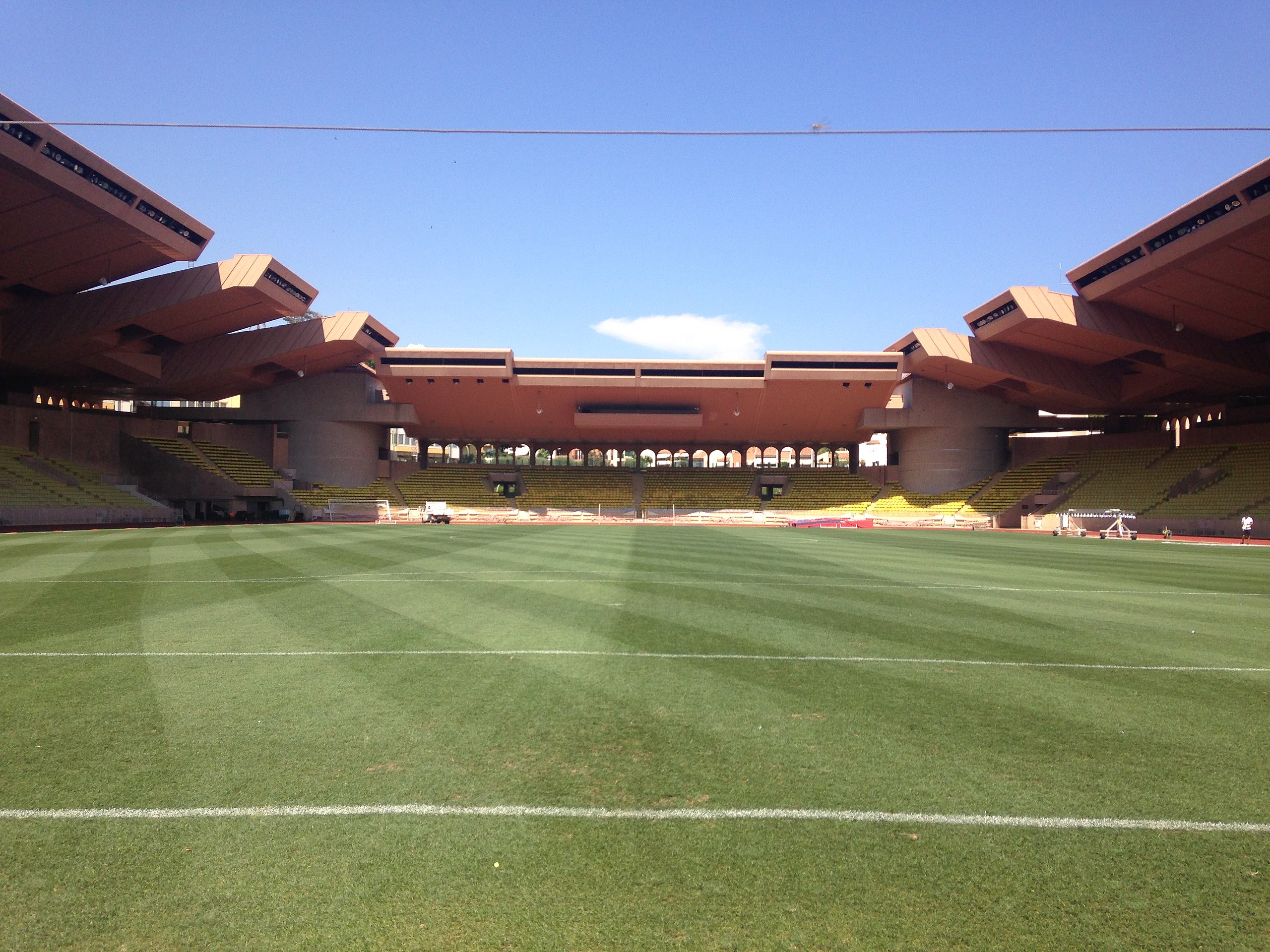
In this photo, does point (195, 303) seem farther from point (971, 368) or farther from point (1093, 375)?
point (1093, 375)

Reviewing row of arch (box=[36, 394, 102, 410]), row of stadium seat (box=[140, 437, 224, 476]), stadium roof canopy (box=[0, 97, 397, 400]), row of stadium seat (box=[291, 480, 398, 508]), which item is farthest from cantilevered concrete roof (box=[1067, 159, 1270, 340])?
row of arch (box=[36, 394, 102, 410])

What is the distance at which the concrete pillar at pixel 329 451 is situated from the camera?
5041 centimetres

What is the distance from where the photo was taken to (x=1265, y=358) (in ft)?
111

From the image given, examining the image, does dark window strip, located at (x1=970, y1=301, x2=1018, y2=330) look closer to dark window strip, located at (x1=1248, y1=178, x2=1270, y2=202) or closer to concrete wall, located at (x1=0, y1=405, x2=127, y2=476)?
dark window strip, located at (x1=1248, y1=178, x2=1270, y2=202)

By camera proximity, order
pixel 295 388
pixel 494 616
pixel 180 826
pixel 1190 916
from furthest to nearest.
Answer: pixel 295 388 → pixel 494 616 → pixel 180 826 → pixel 1190 916

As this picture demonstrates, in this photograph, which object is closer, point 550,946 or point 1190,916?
point 550,946

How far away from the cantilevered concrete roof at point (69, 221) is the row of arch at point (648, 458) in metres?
36.1

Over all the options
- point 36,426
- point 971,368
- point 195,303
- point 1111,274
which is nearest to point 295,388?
point 36,426

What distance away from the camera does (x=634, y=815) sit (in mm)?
3600

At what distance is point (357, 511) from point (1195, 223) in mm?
48543

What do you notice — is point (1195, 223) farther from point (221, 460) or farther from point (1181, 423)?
point (221, 460)

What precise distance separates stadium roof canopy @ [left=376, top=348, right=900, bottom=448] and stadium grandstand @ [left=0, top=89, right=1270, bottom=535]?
207 mm

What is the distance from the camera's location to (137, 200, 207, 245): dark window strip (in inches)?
985

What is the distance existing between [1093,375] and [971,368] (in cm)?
685
